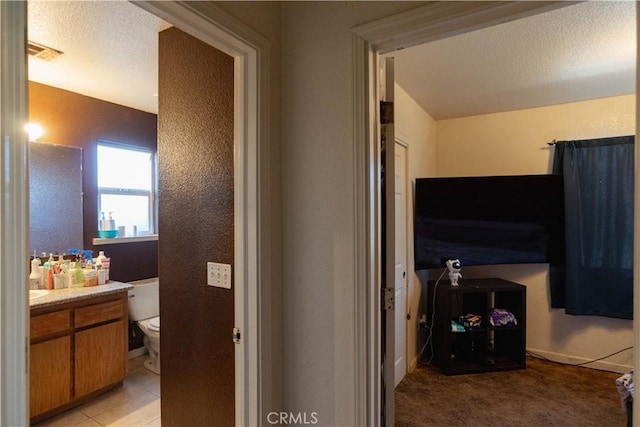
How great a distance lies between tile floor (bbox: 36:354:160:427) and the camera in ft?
7.24

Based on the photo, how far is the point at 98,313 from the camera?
2.44 metres

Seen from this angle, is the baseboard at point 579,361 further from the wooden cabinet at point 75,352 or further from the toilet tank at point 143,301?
the wooden cabinet at point 75,352

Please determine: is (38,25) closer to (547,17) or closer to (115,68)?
(115,68)

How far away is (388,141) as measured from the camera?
1426mm

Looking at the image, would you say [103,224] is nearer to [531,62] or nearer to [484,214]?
[484,214]

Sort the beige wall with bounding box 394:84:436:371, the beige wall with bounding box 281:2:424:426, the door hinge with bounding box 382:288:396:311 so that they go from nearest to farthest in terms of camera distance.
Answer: the beige wall with bounding box 281:2:424:426, the door hinge with bounding box 382:288:396:311, the beige wall with bounding box 394:84:436:371

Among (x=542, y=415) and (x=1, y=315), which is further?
(x=542, y=415)

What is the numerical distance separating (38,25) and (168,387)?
1981 millimetres

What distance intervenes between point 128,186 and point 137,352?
62.4 inches

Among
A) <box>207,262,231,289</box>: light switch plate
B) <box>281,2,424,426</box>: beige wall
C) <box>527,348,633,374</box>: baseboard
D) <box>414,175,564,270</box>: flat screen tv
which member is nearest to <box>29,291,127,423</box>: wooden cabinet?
<box>207,262,231,289</box>: light switch plate

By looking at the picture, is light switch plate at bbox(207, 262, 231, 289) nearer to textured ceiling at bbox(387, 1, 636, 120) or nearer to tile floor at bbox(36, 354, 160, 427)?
tile floor at bbox(36, 354, 160, 427)

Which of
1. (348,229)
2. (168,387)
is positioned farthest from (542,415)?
(168,387)

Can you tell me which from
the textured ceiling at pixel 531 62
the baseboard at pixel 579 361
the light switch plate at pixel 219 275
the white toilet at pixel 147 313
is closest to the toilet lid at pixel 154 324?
the white toilet at pixel 147 313

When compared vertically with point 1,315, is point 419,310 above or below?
below
